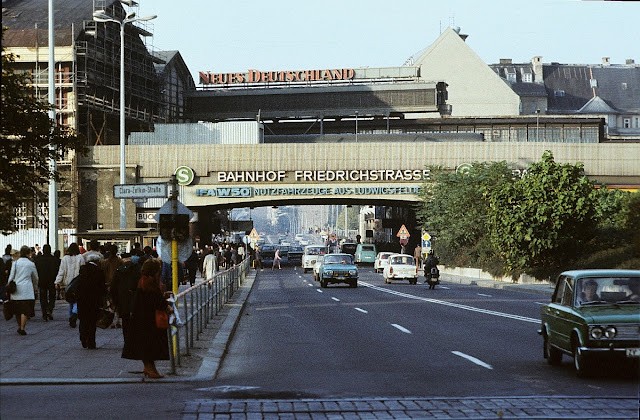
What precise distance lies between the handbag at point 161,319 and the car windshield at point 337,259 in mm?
38758

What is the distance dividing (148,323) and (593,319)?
5.86 meters

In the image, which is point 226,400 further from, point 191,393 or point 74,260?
point 74,260

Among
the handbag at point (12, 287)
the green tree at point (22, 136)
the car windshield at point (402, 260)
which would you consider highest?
the green tree at point (22, 136)

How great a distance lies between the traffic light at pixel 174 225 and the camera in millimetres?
18297

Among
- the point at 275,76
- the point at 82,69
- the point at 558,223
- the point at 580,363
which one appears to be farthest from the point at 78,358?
the point at 275,76

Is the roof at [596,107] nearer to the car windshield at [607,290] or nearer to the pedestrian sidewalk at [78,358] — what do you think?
the pedestrian sidewalk at [78,358]

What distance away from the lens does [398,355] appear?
19328 mm

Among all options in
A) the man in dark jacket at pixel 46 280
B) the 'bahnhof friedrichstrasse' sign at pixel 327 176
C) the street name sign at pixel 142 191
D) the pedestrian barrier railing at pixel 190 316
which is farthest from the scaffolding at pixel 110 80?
the street name sign at pixel 142 191

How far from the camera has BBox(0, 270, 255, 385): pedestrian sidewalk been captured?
15.7 m

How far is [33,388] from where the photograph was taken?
14664mm

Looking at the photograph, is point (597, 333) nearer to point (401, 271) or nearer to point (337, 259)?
point (337, 259)

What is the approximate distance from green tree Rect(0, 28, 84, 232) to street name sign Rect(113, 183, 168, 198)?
4417 millimetres

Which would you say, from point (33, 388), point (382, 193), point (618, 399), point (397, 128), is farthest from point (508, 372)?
point (397, 128)

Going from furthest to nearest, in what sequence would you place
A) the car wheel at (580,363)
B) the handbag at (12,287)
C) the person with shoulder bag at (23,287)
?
1. the handbag at (12,287)
2. the person with shoulder bag at (23,287)
3. the car wheel at (580,363)
